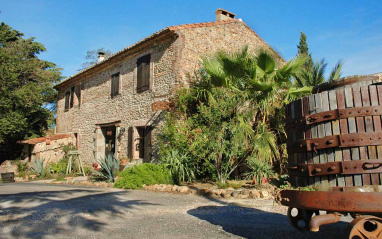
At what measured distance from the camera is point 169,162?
9.43 meters

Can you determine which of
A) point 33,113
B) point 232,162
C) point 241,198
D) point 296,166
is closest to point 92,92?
point 33,113

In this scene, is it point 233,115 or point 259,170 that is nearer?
point 259,170

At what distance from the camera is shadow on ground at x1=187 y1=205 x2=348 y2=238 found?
3979 millimetres

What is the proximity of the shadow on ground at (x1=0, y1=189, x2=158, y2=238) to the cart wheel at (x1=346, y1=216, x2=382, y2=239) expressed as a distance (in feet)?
10.8

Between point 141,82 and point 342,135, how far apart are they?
10688 mm

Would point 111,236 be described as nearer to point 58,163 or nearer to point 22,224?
point 22,224

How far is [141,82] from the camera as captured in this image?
1302 centimetres

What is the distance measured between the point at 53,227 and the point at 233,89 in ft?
22.8

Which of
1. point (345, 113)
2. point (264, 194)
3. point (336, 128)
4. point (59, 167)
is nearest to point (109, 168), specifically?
point (264, 194)

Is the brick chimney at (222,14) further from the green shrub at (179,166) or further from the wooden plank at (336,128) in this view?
the wooden plank at (336,128)

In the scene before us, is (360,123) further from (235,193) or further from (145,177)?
(145,177)

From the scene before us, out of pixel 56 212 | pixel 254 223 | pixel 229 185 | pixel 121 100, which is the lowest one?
pixel 254 223

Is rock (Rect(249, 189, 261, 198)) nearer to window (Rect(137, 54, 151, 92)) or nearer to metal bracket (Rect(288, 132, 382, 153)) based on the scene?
metal bracket (Rect(288, 132, 382, 153))

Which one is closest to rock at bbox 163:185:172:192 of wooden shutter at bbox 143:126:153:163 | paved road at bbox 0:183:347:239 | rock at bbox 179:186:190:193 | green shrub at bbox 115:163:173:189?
rock at bbox 179:186:190:193
